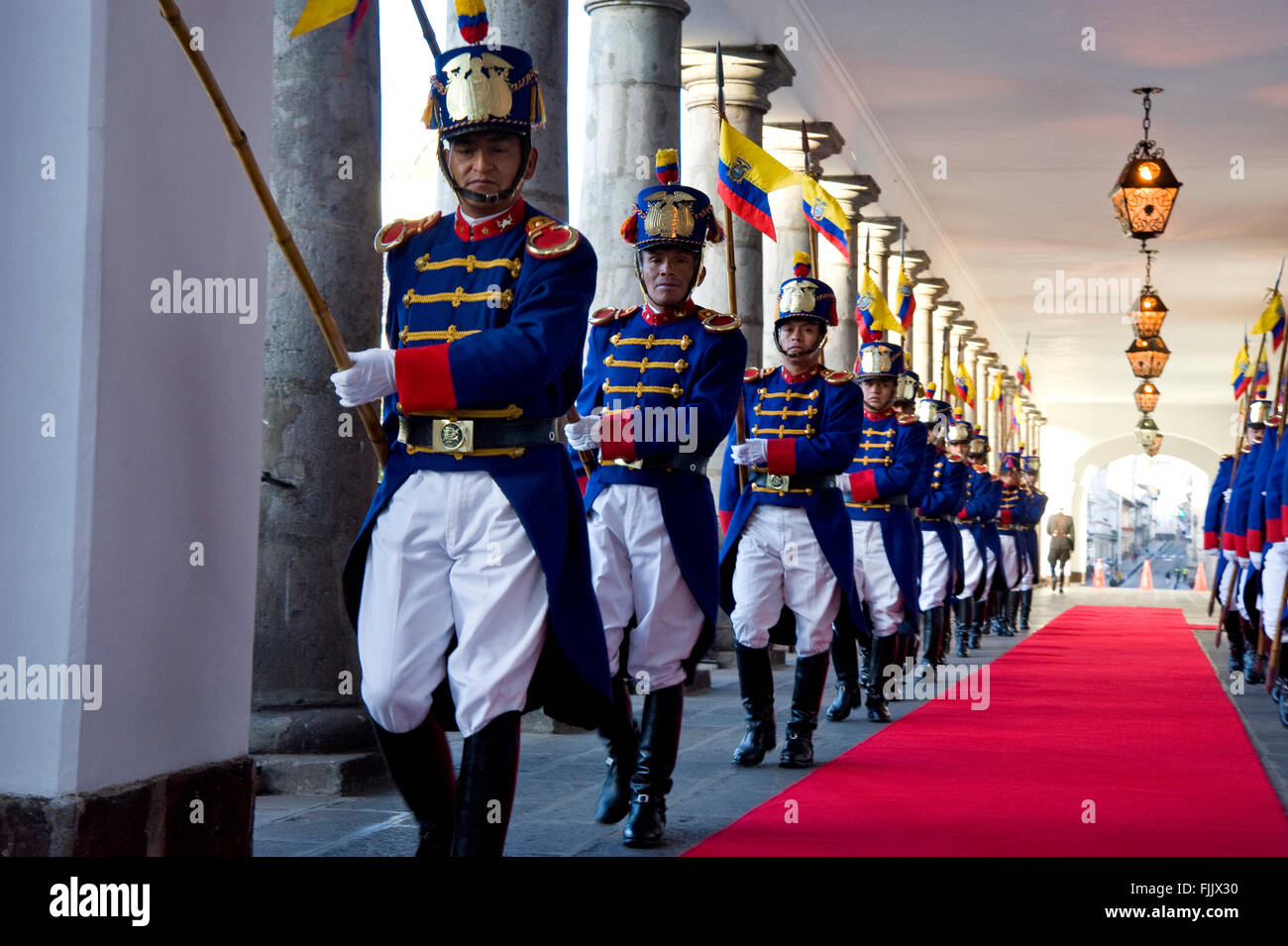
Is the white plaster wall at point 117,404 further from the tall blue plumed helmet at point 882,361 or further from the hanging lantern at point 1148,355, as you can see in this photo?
the hanging lantern at point 1148,355


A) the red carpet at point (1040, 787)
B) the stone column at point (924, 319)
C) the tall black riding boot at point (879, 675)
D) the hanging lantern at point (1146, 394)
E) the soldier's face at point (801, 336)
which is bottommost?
the red carpet at point (1040, 787)

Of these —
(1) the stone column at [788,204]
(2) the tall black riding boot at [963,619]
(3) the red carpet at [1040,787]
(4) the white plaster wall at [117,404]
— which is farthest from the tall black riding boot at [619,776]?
(2) the tall black riding boot at [963,619]

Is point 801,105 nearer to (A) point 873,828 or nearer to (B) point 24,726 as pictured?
(A) point 873,828

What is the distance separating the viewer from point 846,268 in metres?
16.9

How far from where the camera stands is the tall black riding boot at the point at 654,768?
484 cm

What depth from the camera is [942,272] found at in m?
24.0

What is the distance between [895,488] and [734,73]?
466cm

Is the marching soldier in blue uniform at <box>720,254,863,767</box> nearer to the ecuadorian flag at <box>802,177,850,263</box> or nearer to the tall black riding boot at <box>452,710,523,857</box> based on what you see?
the ecuadorian flag at <box>802,177,850,263</box>

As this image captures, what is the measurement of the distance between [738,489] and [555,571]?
3550 mm

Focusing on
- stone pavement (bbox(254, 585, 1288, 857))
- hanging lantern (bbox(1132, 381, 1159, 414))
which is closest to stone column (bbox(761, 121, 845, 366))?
stone pavement (bbox(254, 585, 1288, 857))

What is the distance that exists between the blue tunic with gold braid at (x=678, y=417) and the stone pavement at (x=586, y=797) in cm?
64

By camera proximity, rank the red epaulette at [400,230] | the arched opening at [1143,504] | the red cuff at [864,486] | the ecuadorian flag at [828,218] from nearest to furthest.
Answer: the red epaulette at [400,230] → the red cuff at [864,486] → the ecuadorian flag at [828,218] → the arched opening at [1143,504]
